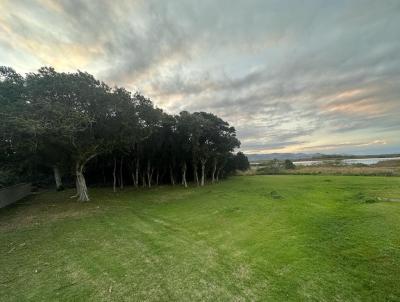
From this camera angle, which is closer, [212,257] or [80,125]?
[212,257]

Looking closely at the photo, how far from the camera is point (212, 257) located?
A: 7.57 meters

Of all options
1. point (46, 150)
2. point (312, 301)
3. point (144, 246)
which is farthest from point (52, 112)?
point (312, 301)

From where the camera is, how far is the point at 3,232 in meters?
11.7

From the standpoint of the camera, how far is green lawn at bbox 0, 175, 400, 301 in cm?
553

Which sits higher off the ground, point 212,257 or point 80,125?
point 80,125

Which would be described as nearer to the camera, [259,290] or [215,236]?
[259,290]

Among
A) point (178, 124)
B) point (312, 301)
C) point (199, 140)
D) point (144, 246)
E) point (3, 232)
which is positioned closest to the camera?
point (312, 301)

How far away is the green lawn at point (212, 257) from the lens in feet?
18.1

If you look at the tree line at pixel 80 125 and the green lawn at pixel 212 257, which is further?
the tree line at pixel 80 125

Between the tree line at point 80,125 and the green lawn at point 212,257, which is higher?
the tree line at point 80,125

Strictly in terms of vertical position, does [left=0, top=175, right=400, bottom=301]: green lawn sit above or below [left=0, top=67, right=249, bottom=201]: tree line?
below

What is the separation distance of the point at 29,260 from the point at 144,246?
13.4 ft

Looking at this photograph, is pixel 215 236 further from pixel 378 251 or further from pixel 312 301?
pixel 378 251

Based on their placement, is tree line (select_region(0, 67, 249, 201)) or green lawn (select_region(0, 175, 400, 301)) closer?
green lawn (select_region(0, 175, 400, 301))
